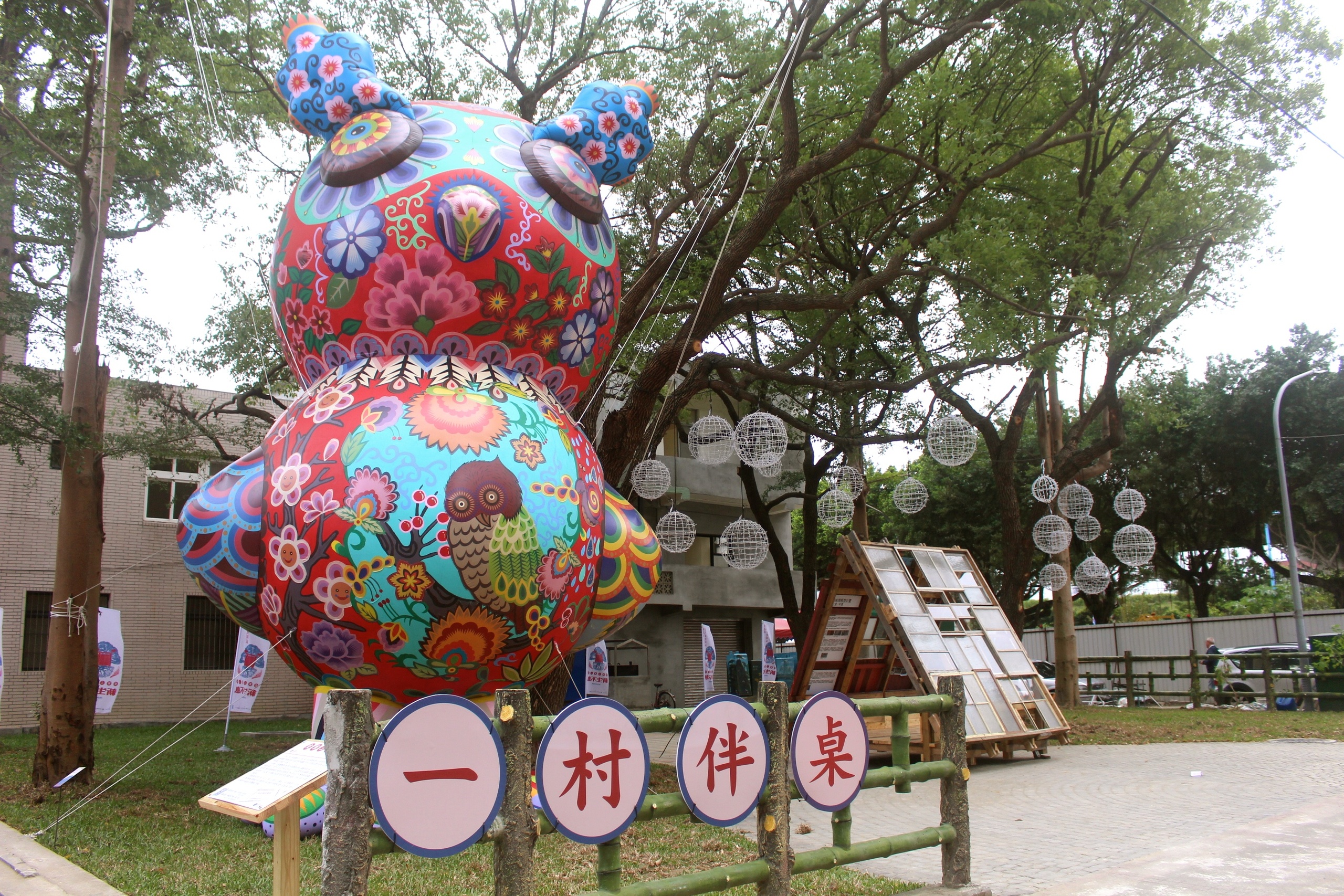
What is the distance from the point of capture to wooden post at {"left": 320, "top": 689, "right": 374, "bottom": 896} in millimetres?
3291

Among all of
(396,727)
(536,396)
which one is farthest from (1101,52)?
(396,727)

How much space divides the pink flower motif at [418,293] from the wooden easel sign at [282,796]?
7.58 feet

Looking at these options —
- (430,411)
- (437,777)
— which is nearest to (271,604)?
(430,411)

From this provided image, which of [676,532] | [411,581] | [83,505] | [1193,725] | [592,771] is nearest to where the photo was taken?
[592,771]

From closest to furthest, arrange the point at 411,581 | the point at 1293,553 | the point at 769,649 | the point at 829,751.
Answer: the point at 411,581 → the point at 829,751 → the point at 769,649 → the point at 1293,553

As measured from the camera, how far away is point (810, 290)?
1296 centimetres

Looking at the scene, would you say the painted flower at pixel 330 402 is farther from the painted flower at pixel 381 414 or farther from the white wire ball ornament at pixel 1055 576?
the white wire ball ornament at pixel 1055 576

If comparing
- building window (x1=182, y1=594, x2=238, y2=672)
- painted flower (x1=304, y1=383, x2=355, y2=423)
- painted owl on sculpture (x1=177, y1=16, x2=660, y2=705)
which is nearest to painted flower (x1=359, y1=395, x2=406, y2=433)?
painted owl on sculpture (x1=177, y1=16, x2=660, y2=705)

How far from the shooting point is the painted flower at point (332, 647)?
468 cm

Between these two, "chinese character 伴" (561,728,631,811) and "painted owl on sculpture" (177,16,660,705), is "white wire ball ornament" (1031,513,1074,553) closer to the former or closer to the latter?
"painted owl on sculpture" (177,16,660,705)

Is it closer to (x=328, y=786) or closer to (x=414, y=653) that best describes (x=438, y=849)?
(x=328, y=786)

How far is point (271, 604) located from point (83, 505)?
5.33 m

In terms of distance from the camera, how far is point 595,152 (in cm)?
583

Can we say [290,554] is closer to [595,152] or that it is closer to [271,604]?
[271,604]
